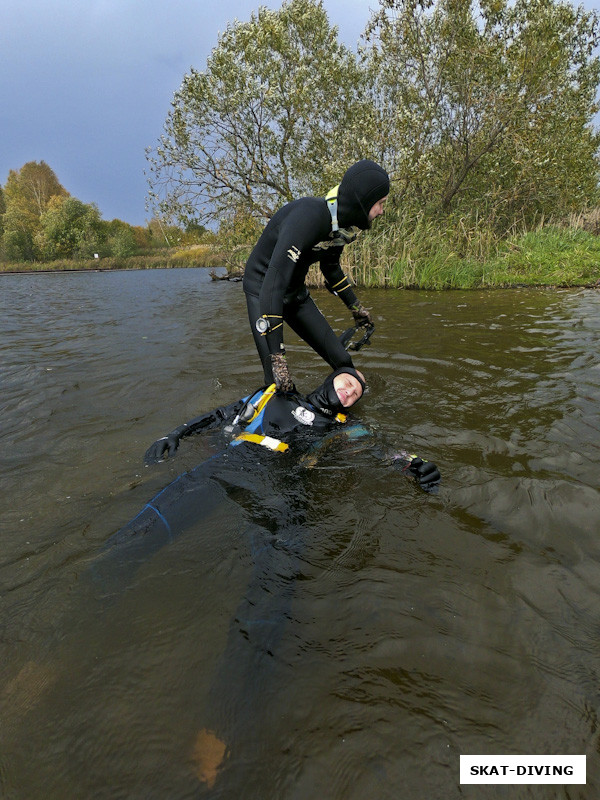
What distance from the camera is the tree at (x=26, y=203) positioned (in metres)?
50.4

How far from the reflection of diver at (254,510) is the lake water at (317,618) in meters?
0.01

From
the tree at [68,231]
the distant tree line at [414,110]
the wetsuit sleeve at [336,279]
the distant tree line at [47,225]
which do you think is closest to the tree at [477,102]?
the distant tree line at [414,110]

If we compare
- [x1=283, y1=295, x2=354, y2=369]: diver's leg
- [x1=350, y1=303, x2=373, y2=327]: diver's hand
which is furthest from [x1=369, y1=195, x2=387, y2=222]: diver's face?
[x1=350, y1=303, x2=373, y2=327]: diver's hand

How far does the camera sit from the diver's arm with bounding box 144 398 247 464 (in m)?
3.08

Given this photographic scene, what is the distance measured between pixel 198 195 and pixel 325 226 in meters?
13.6

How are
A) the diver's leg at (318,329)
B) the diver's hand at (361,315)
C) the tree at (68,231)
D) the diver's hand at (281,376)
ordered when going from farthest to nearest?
1. the tree at (68,231)
2. the diver's hand at (361,315)
3. the diver's leg at (318,329)
4. the diver's hand at (281,376)

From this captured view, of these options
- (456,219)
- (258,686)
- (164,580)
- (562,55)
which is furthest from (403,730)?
(562,55)

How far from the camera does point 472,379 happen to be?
4734mm

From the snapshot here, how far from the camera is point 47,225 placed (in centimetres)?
5172

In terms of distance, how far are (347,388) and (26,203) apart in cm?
7136

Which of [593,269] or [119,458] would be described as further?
[593,269]

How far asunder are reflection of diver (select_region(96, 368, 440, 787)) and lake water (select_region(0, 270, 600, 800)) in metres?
0.01

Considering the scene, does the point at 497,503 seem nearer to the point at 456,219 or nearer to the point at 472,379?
the point at 472,379

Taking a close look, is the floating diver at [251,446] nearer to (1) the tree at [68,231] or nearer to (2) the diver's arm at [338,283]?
(2) the diver's arm at [338,283]
